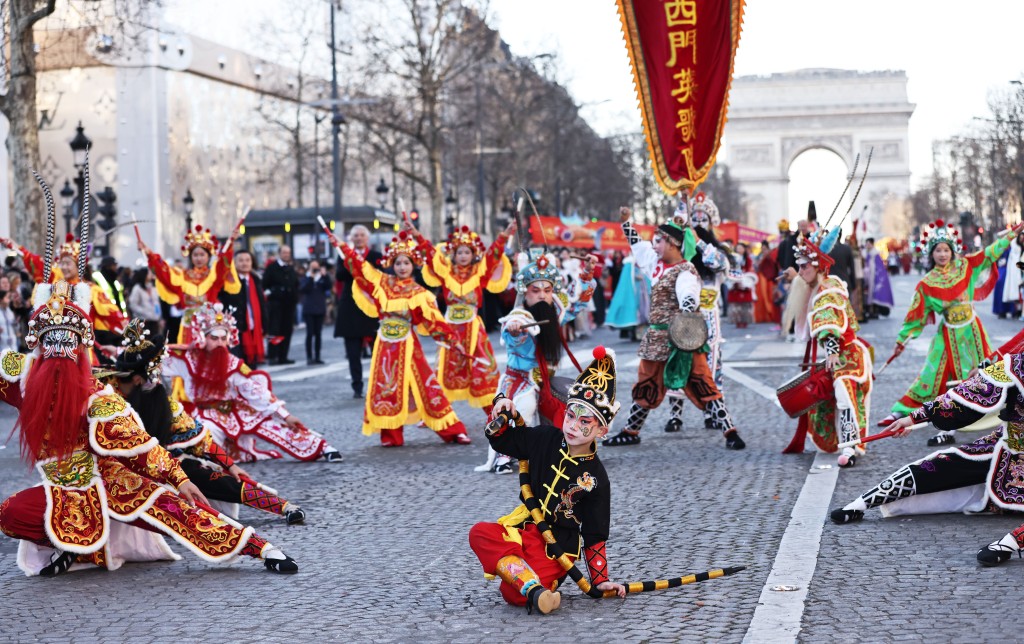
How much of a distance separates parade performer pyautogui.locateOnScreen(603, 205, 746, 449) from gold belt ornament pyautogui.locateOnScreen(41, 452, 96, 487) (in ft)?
15.7

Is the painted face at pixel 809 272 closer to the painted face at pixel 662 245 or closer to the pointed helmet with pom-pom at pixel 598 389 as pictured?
the painted face at pixel 662 245

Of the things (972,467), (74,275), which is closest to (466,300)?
(74,275)

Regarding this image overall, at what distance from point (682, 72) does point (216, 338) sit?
5.99 m

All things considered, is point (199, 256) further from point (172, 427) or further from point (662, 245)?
point (172, 427)

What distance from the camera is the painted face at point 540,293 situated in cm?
880

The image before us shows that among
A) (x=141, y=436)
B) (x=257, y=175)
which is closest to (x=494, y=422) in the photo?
(x=141, y=436)

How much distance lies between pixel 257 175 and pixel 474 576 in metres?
48.4

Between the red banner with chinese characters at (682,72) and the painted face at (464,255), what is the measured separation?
2425 millimetres

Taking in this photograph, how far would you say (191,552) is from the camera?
22.4ft

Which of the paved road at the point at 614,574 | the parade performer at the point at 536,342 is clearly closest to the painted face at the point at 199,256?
the paved road at the point at 614,574

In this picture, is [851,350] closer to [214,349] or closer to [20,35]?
[214,349]

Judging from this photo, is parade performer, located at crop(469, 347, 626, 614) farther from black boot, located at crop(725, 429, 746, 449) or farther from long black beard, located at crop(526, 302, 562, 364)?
black boot, located at crop(725, 429, 746, 449)

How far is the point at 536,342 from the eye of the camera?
8.79 meters

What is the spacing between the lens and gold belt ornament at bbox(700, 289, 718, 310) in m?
10.6
